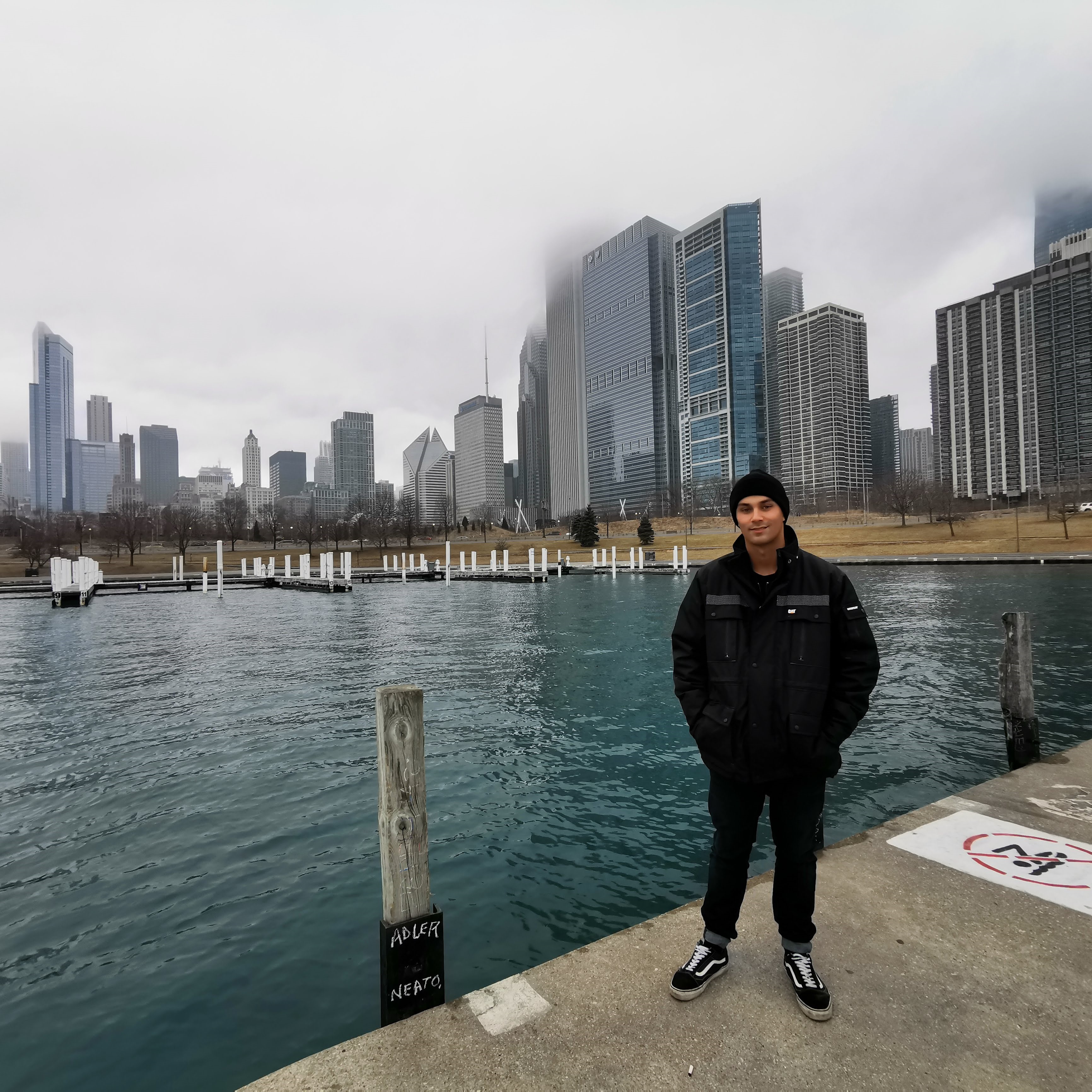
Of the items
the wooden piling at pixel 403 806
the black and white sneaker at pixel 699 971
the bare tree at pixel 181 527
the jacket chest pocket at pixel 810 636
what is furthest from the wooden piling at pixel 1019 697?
the bare tree at pixel 181 527

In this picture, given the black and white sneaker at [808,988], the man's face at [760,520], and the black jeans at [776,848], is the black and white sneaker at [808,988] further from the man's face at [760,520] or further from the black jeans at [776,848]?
the man's face at [760,520]

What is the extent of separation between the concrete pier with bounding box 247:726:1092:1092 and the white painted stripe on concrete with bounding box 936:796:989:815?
1.12m

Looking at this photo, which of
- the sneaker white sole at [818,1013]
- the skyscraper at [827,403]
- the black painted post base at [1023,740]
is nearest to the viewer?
the sneaker white sole at [818,1013]

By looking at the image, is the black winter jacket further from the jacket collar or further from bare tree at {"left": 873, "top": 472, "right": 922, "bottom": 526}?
bare tree at {"left": 873, "top": 472, "right": 922, "bottom": 526}

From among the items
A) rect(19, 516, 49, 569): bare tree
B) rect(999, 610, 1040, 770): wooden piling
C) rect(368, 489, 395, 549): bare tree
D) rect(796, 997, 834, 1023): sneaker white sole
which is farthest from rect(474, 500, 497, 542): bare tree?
rect(796, 997, 834, 1023): sneaker white sole

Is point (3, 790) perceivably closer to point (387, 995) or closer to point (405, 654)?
point (387, 995)

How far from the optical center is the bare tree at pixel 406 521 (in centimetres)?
10044

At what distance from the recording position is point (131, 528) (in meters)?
87.2

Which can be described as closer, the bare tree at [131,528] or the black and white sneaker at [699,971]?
the black and white sneaker at [699,971]

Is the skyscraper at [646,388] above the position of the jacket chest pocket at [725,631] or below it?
above

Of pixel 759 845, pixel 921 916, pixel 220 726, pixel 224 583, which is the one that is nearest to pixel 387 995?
pixel 921 916

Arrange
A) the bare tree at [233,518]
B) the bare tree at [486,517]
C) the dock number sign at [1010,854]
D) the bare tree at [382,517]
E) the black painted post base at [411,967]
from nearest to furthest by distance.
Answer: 1. the black painted post base at [411,967]
2. the dock number sign at [1010,854]
3. the bare tree at [382,517]
4. the bare tree at [233,518]
5. the bare tree at [486,517]

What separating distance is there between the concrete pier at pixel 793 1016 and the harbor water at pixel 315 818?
46 centimetres

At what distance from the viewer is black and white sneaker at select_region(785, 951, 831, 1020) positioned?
2865 mm
